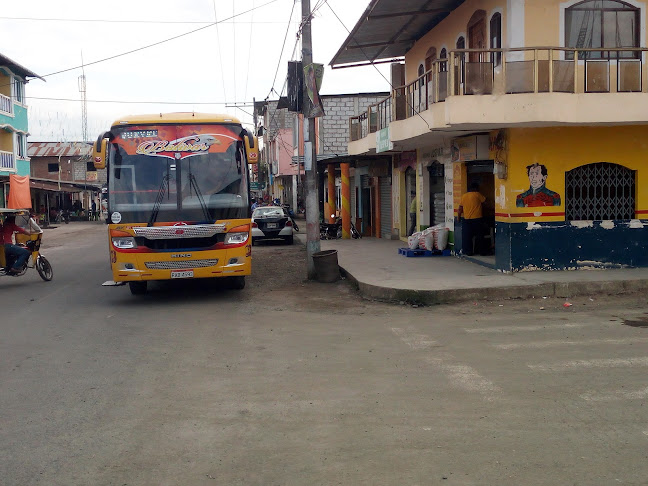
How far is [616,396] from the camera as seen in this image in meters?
5.85

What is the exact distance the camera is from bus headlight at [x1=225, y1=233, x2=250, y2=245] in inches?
459

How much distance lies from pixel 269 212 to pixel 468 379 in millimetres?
19982

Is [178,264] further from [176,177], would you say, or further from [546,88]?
[546,88]

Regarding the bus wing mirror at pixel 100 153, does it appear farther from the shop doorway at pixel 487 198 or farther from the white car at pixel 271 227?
the white car at pixel 271 227

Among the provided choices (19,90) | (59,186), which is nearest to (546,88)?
(19,90)

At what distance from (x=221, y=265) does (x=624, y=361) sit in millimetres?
6843

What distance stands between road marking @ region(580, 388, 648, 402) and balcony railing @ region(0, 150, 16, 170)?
34.9 m

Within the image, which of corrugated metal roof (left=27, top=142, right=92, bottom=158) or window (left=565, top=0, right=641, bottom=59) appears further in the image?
corrugated metal roof (left=27, top=142, right=92, bottom=158)

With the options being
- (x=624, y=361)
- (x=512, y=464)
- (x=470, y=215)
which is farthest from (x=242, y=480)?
(x=470, y=215)

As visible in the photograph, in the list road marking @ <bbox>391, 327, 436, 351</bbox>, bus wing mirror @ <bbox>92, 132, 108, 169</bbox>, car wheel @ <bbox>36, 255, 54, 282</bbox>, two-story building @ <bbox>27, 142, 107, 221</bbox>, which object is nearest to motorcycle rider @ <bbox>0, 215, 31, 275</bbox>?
car wheel @ <bbox>36, 255, 54, 282</bbox>

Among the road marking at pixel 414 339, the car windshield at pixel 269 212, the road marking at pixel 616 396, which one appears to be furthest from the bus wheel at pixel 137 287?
the car windshield at pixel 269 212

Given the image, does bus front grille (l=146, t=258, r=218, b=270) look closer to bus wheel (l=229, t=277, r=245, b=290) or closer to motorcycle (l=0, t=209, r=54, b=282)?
bus wheel (l=229, t=277, r=245, b=290)

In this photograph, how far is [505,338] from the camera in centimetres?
859

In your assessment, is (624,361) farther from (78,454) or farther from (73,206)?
(73,206)
